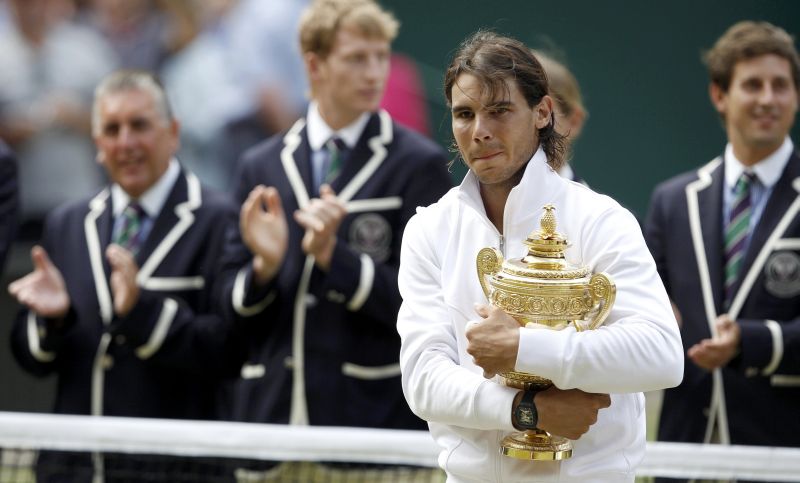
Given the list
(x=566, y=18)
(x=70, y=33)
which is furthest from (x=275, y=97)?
(x=566, y=18)

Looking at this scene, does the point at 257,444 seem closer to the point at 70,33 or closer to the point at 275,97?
the point at 275,97

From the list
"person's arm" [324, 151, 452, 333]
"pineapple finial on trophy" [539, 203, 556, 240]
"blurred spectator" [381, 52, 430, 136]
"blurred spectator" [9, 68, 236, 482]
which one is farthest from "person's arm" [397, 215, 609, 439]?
"blurred spectator" [381, 52, 430, 136]

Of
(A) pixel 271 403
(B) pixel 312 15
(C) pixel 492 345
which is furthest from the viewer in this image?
(B) pixel 312 15

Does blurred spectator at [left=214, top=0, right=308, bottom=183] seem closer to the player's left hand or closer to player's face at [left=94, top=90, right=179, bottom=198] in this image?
player's face at [left=94, top=90, right=179, bottom=198]

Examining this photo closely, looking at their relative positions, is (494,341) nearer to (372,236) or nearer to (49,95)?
(372,236)

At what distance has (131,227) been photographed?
17.8ft

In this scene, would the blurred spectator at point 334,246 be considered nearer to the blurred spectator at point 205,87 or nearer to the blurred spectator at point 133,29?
the blurred spectator at point 205,87

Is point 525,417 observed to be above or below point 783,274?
below

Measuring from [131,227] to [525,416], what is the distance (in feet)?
9.65

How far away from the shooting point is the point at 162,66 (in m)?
7.61

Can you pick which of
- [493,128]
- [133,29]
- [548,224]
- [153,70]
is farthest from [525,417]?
[133,29]

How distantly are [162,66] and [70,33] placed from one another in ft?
1.89

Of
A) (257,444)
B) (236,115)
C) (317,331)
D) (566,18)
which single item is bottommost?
(257,444)

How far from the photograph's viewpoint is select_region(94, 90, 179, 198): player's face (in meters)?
5.36
